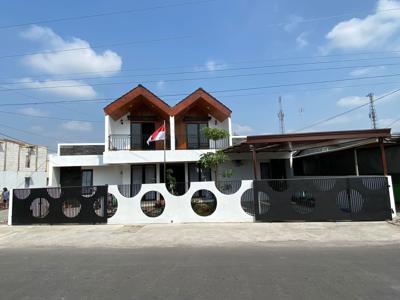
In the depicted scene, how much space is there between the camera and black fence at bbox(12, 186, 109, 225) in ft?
44.6

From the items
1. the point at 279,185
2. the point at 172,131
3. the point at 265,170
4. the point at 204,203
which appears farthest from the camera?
the point at 265,170

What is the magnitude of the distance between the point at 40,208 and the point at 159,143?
8.60m

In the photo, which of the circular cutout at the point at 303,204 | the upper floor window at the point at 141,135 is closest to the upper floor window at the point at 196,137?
Result: the upper floor window at the point at 141,135

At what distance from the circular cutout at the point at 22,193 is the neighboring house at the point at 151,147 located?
5352 millimetres

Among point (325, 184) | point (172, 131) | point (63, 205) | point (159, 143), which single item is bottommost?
point (63, 205)

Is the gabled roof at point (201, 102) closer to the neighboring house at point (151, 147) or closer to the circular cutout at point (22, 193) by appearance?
the neighboring house at point (151, 147)

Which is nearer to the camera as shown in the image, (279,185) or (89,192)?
(279,185)

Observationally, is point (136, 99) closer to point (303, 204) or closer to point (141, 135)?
point (141, 135)

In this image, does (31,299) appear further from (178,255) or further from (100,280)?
(178,255)

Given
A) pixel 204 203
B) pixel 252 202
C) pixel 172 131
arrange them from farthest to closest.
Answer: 1. pixel 172 131
2. pixel 204 203
3. pixel 252 202

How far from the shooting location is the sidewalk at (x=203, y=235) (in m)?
9.38

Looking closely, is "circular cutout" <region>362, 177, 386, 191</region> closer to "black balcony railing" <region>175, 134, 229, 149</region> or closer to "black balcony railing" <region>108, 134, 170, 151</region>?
"black balcony railing" <region>175, 134, 229, 149</region>

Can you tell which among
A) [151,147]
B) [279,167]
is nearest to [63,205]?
[151,147]

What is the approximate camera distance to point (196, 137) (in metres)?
21.1
